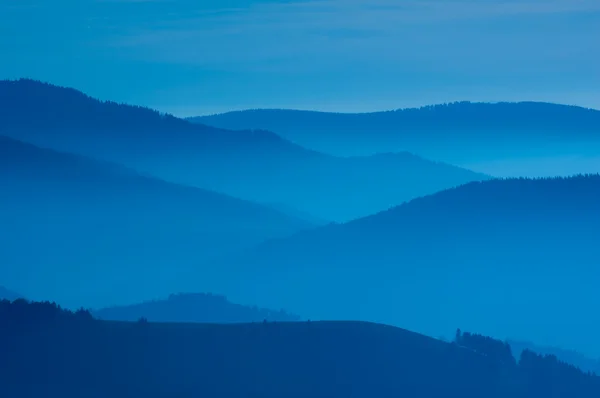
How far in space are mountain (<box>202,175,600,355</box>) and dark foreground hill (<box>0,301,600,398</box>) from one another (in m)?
84.4

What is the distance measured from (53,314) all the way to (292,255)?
386ft

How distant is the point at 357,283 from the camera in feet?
574

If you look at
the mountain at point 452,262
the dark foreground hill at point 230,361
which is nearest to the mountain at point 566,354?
the mountain at point 452,262

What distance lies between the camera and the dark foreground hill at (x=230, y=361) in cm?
6131

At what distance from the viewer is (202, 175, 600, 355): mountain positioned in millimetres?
161625

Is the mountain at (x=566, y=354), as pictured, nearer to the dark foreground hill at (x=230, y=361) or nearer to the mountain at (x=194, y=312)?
the mountain at (x=194, y=312)

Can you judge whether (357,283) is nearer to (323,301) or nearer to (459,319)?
(323,301)

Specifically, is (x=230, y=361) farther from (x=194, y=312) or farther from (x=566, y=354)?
(x=566, y=354)

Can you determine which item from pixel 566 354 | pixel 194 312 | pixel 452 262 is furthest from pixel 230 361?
pixel 452 262

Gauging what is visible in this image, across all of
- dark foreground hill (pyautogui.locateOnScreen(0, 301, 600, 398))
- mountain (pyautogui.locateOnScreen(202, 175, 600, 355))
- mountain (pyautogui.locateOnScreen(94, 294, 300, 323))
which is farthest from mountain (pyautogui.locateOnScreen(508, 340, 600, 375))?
dark foreground hill (pyautogui.locateOnScreen(0, 301, 600, 398))

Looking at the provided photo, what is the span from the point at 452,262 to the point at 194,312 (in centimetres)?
6030

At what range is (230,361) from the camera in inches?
2530

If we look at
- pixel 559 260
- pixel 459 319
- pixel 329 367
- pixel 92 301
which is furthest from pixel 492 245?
pixel 329 367

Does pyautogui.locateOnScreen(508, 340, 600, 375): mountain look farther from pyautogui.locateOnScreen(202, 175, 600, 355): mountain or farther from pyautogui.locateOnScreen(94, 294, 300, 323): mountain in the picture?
pyautogui.locateOnScreen(202, 175, 600, 355): mountain
